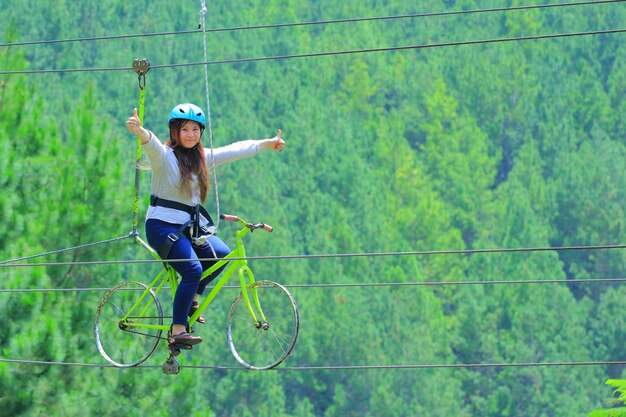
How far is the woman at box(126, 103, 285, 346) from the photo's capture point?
31.8ft

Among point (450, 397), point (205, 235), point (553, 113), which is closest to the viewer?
point (205, 235)

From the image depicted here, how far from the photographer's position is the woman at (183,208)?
9.70m

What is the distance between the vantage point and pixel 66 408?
19.3 metres

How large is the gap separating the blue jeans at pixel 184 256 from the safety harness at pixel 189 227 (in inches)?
0.9

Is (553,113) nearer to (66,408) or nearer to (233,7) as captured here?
(233,7)

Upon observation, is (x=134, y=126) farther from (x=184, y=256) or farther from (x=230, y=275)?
(x=230, y=275)

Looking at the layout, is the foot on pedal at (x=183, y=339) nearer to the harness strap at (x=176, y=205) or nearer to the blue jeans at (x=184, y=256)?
the blue jeans at (x=184, y=256)

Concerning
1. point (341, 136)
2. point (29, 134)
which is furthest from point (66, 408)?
Result: point (341, 136)

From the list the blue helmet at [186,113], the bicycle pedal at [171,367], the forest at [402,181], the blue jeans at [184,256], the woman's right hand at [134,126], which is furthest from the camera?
the forest at [402,181]

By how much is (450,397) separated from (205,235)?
170ft

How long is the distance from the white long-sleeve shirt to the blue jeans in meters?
0.06

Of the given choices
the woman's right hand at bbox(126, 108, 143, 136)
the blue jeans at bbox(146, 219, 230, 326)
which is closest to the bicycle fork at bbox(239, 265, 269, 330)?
the blue jeans at bbox(146, 219, 230, 326)

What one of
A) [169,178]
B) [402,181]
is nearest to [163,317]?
[169,178]

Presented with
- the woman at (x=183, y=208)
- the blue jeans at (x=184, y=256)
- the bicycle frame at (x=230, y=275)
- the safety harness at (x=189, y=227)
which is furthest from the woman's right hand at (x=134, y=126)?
the bicycle frame at (x=230, y=275)
